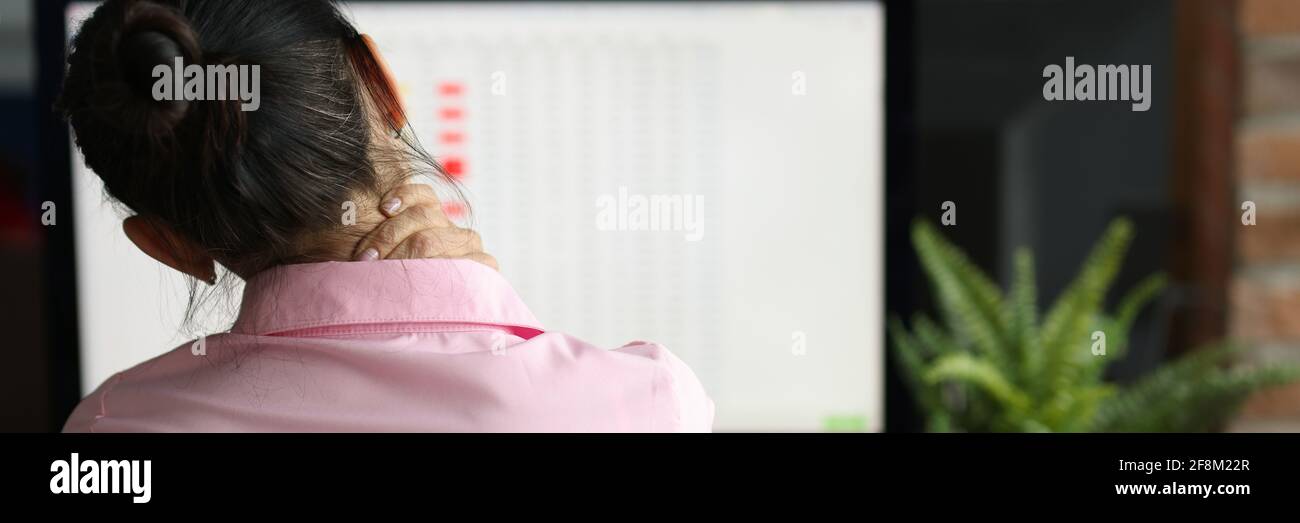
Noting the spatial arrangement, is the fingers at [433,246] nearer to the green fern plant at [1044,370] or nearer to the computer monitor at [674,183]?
the computer monitor at [674,183]

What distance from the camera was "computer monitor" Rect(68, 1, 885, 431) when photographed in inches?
33.4

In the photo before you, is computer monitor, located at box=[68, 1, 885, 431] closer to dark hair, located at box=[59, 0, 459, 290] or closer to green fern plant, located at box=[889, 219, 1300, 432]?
green fern plant, located at box=[889, 219, 1300, 432]

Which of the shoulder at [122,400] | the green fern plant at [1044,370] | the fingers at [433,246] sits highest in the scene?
the fingers at [433,246]

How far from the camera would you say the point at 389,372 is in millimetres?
403

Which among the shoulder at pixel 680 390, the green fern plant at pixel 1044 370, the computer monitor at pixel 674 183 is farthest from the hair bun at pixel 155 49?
the green fern plant at pixel 1044 370

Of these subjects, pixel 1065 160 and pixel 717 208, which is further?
pixel 1065 160

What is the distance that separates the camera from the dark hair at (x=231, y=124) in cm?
38

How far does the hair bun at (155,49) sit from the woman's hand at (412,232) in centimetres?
10

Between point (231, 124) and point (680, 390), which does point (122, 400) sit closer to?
point (231, 124)

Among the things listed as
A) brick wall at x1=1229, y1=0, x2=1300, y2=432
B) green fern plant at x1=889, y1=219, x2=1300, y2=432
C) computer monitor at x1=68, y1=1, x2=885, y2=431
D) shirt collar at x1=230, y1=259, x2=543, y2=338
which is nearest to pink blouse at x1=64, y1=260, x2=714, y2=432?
shirt collar at x1=230, y1=259, x2=543, y2=338
